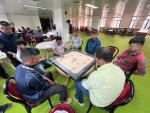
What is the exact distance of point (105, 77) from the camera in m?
0.98

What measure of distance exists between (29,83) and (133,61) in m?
1.64

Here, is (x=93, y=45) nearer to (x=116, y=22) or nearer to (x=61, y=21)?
(x=61, y=21)

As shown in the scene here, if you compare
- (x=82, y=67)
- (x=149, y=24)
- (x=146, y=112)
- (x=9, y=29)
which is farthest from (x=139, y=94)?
(x=149, y=24)

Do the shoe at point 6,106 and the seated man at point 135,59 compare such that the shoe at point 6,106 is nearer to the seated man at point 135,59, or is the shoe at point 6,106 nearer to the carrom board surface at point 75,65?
the carrom board surface at point 75,65

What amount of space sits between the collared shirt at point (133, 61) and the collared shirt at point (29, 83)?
1.46 metres

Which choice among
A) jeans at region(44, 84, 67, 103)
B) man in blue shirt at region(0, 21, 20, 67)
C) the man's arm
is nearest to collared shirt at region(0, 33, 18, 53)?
man in blue shirt at region(0, 21, 20, 67)

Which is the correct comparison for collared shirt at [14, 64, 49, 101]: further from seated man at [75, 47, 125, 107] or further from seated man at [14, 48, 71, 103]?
seated man at [75, 47, 125, 107]

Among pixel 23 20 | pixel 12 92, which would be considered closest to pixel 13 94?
pixel 12 92

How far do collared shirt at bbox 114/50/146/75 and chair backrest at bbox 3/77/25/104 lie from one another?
171 centimetres

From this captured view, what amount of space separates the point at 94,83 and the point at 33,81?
0.73 metres

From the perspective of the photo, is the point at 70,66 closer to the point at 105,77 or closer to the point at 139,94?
the point at 105,77

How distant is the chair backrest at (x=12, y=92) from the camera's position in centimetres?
110

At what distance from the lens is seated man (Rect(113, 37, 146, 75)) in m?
1.49

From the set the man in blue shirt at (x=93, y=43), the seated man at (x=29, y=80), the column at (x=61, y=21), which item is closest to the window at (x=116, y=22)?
the column at (x=61, y=21)
